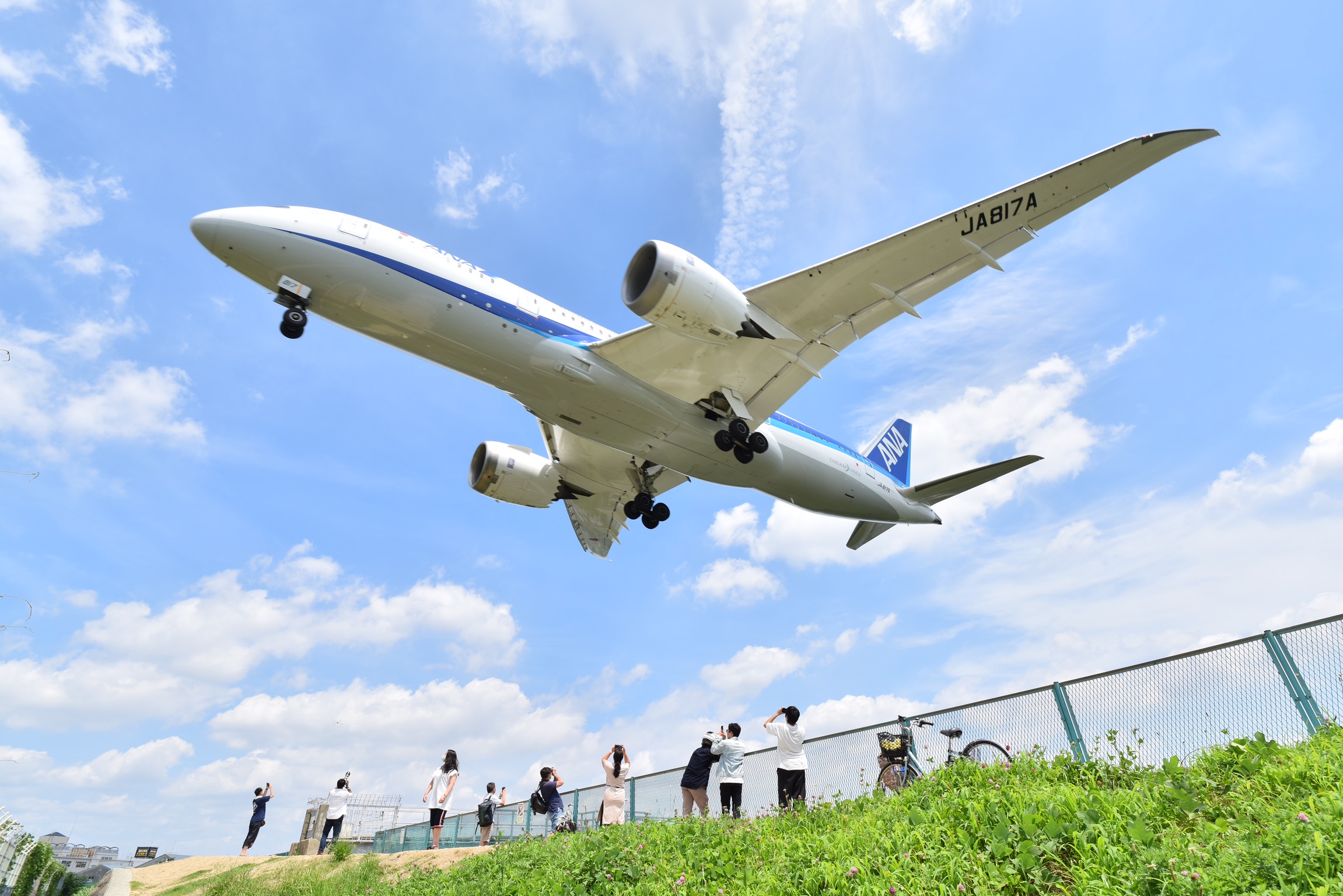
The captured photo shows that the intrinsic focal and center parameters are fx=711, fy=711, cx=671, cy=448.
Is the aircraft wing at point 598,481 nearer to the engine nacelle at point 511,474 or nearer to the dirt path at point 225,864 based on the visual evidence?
the engine nacelle at point 511,474

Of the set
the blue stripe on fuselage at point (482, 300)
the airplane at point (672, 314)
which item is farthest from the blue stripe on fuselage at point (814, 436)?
the blue stripe on fuselage at point (482, 300)

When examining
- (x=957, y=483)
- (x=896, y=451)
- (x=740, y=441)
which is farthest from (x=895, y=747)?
(x=896, y=451)

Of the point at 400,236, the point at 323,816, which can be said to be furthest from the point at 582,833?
the point at 323,816

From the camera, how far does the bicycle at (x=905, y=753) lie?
10.4 meters

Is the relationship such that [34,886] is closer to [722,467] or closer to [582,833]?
[582,833]

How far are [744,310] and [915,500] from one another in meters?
10.4

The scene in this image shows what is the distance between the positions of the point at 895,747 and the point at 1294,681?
4944mm

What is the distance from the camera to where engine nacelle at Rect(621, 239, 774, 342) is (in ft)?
44.2

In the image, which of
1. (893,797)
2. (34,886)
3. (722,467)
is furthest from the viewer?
(34,886)

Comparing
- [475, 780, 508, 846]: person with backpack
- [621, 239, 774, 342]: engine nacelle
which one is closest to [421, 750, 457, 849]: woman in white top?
[475, 780, 508, 846]: person with backpack

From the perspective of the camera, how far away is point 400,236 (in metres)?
14.0

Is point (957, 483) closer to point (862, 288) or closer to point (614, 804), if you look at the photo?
point (862, 288)

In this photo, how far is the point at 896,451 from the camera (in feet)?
84.6

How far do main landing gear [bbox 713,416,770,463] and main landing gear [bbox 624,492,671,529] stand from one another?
14.3 feet
